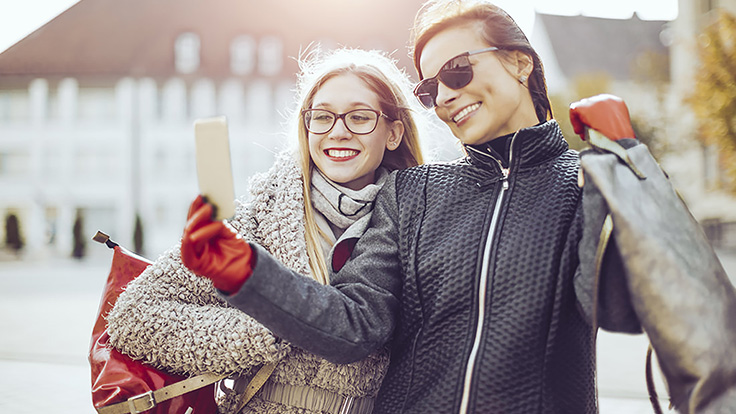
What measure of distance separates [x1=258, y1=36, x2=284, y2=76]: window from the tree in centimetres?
1747

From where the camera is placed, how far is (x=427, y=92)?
6.88 ft

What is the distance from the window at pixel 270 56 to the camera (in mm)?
30297

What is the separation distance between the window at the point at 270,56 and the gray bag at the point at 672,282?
29.6 metres

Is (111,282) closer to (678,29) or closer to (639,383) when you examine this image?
(639,383)

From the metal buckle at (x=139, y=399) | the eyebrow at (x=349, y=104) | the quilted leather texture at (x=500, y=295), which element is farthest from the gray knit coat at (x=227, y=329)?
the eyebrow at (x=349, y=104)

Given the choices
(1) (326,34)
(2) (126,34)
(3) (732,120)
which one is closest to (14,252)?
(2) (126,34)

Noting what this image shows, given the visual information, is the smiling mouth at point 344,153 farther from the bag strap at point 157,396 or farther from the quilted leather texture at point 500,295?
the bag strap at point 157,396

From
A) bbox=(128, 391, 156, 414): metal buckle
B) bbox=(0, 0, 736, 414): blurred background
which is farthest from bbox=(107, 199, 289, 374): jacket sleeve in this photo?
bbox=(0, 0, 736, 414): blurred background

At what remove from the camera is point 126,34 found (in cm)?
3156

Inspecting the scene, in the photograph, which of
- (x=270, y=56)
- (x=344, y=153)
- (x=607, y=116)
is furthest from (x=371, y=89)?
(x=270, y=56)

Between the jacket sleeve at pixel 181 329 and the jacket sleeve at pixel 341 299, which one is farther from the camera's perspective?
the jacket sleeve at pixel 181 329

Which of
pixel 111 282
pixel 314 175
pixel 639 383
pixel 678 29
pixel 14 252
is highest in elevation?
pixel 678 29

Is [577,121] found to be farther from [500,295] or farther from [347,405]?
[347,405]

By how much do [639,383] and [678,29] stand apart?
2362 cm
